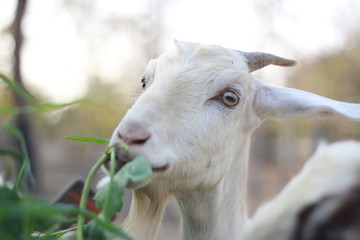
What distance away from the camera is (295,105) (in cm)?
250

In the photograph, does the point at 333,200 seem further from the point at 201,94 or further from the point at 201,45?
the point at 201,45

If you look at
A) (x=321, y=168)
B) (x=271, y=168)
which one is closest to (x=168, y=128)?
(x=321, y=168)

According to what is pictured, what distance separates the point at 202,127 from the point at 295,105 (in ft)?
2.10

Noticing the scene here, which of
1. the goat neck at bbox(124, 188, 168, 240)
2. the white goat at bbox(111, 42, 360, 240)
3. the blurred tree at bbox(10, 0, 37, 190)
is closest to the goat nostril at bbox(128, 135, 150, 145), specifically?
the white goat at bbox(111, 42, 360, 240)

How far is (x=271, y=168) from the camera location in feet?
62.7

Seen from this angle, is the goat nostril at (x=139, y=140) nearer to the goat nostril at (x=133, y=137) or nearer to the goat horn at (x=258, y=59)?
the goat nostril at (x=133, y=137)

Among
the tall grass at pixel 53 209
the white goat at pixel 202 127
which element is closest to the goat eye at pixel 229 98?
the white goat at pixel 202 127

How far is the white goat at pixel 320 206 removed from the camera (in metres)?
1.02

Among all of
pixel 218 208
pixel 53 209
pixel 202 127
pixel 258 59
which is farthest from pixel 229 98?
pixel 53 209

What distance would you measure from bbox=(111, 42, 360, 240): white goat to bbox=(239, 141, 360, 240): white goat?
0.70 metres

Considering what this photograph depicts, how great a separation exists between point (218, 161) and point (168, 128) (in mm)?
422

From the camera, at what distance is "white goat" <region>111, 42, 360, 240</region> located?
6.39 feet

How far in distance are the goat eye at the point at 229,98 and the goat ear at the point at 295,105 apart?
0.28m

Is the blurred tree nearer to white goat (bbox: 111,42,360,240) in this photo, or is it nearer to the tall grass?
white goat (bbox: 111,42,360,240)
